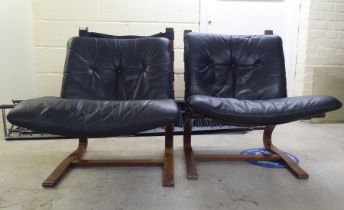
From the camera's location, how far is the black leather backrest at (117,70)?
150 cm

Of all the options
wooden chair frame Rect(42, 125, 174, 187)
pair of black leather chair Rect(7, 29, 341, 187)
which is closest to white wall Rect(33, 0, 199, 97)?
Answer: pair of black leather chair Rect(7, 29, 341, 187)

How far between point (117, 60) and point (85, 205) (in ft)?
2.74

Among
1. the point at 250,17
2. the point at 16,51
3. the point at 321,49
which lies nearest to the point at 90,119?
the point at 16,51

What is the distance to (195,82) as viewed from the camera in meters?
1.57

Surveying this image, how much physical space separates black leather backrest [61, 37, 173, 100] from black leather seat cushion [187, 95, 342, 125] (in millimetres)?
382

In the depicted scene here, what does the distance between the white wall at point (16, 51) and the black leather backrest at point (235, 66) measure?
1575 millimetres

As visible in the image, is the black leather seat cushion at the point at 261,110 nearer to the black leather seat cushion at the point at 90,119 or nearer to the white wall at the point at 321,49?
the black leather seat cushion at the point at 90,119

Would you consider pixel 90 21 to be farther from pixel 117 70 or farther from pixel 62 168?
pixel 62 168

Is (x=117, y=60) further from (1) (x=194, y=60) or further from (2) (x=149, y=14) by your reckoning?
Result: (2) (x=149, y=14)

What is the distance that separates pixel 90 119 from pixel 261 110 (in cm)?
72

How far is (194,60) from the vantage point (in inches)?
62.5

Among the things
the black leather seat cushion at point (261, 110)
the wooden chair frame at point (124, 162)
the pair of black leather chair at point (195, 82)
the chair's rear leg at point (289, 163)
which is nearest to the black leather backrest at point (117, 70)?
the pair of black leather chair at point (195, 82)

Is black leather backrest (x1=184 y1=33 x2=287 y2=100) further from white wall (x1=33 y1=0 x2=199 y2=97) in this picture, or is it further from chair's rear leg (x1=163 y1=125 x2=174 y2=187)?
white wall (x1=33 y1=0 x2=199 y2=97)

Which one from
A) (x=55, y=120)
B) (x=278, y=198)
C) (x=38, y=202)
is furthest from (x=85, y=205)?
(x=278, y=198)
